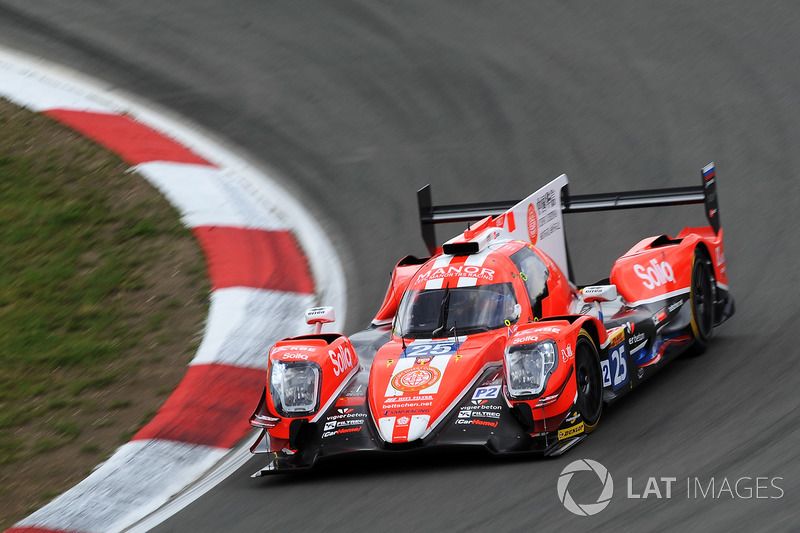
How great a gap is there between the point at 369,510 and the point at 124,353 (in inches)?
132

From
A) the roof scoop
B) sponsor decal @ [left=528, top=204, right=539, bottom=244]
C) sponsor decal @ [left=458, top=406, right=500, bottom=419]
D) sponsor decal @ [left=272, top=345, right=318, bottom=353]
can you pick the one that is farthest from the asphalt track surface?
the roof scoop

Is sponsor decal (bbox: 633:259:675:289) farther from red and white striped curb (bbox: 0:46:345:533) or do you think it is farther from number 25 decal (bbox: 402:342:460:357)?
red and white striped curb (bbox: 0:46:345:533)

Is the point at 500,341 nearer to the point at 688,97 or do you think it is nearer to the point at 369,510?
the point at 369,510

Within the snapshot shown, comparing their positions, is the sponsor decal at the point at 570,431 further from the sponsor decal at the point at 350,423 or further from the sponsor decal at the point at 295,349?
the sponsor decal at the point at 295,349

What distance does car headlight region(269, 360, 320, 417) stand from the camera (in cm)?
773

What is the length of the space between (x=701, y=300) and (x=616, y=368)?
62.0 inches

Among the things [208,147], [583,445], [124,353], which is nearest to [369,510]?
[583,445]

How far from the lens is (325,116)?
13.9 metres

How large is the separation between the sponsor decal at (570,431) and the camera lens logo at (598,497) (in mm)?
240

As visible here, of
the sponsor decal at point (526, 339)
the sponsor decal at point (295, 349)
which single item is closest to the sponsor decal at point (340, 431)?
the sponsor decal at point (295, 349)

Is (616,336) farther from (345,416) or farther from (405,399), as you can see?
(345,416)

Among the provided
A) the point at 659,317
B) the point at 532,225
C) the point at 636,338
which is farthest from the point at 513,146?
the point at 636,338

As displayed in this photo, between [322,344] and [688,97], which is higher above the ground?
[688,97]

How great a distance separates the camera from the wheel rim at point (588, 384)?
24.7 feet
